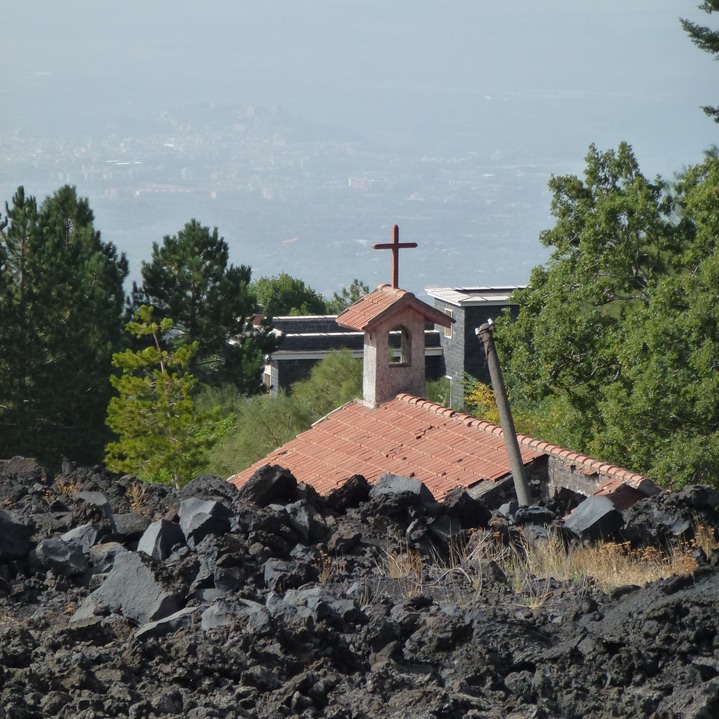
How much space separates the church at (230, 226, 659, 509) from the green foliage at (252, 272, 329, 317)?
5510 centimetres

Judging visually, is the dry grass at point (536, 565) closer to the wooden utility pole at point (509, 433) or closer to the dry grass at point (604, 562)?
the dry grass at point (604, 562)

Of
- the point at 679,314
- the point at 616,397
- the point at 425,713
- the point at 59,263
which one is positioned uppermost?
the point at 59,263

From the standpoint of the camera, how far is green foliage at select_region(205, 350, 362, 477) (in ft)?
122

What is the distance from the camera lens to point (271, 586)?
30.3 ft

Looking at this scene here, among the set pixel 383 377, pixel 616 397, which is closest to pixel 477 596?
pixel 383 377

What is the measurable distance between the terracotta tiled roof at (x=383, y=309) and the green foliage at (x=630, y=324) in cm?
511

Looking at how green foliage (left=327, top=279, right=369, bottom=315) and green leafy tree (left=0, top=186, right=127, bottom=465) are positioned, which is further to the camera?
green foliage (left=327, top=279, right=369, bottom=315)

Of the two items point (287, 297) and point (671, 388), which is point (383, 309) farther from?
point (287, 297)

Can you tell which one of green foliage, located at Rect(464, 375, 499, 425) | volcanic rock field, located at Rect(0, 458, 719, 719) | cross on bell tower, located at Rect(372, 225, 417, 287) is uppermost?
cross on bell tower, located at Rect(372, 225, 417, 287)

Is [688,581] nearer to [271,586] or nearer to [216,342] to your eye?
[271,586]

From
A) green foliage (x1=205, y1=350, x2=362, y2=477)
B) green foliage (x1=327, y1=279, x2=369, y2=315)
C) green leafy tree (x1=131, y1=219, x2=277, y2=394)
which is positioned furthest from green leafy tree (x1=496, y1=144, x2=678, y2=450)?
green foliage (x1=327, y1=279, x2=369, y2=315)

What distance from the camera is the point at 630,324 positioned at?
83.7 feet

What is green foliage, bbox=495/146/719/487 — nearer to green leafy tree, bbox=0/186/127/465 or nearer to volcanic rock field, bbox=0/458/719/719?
volcanic rock field, bbox=0/458/719/719

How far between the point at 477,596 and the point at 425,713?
9.12 ft
